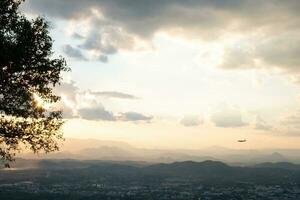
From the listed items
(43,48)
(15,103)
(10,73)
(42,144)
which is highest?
(43,48)

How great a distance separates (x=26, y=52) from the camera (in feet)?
102

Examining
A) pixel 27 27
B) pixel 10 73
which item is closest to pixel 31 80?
pixel 10 73

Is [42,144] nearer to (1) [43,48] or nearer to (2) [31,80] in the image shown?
(2) [31,80]

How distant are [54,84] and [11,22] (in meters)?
5.42

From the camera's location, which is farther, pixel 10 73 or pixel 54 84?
pixel 54 84

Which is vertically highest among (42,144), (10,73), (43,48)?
(43,48)

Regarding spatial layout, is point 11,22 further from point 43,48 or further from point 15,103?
point 15,103

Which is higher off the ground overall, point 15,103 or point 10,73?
point 10,73

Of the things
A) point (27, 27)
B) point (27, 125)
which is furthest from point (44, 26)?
point (27, 125)

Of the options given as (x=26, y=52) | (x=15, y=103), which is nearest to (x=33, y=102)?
(x=15, y=103)

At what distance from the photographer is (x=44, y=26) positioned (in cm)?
3272

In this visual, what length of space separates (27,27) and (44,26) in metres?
1.45

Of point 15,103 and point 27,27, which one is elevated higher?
point 27,27

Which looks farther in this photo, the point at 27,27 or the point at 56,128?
the point at 56,128
